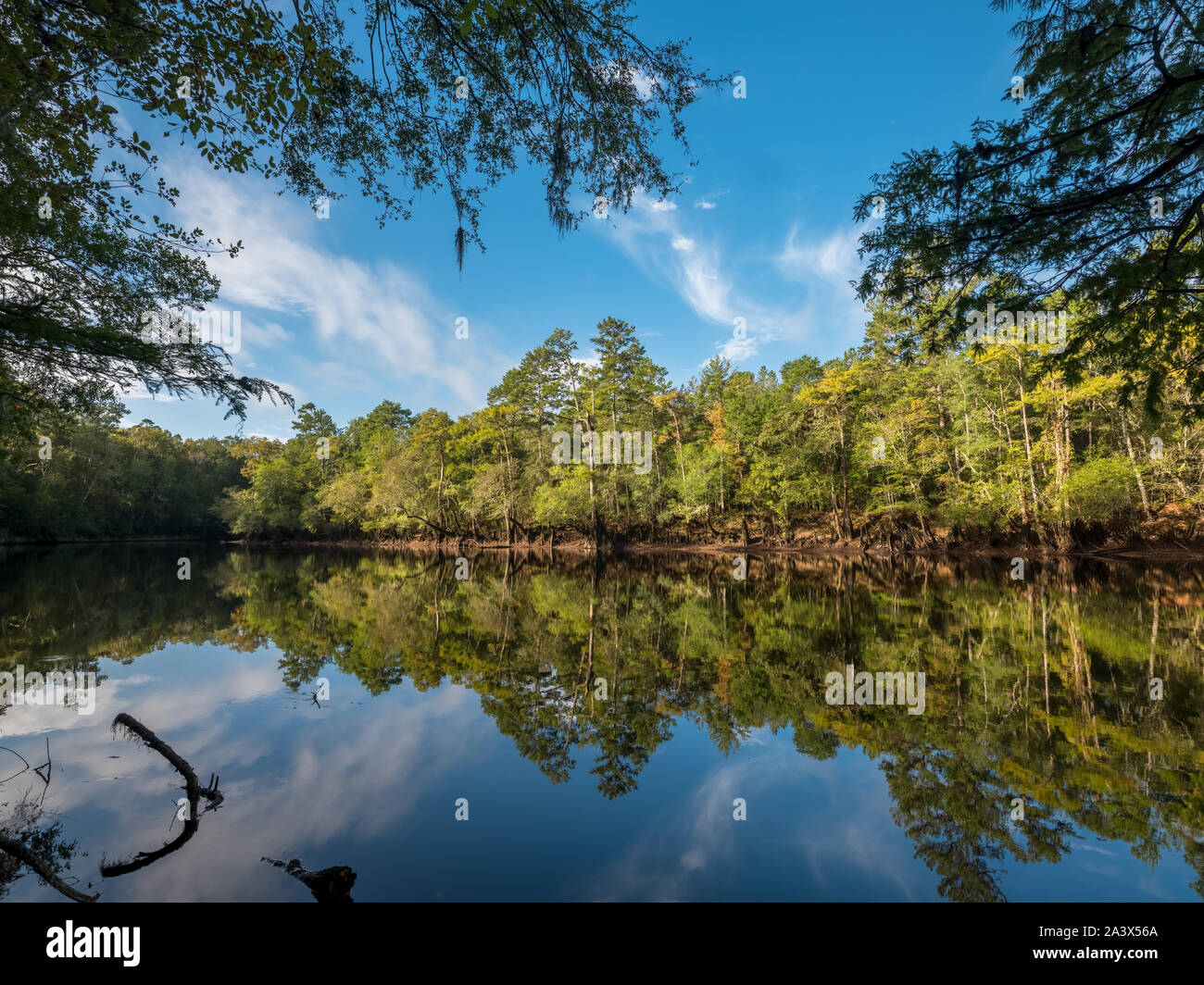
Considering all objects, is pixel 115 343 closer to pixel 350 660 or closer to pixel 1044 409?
pixel 350 660

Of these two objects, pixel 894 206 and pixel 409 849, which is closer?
pixel 409 849

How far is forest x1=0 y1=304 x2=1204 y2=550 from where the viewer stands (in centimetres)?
2450

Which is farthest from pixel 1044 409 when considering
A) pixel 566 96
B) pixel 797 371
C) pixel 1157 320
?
pixel 566 96

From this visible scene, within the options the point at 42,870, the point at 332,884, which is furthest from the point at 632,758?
the point at 42,870

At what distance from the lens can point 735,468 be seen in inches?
1447

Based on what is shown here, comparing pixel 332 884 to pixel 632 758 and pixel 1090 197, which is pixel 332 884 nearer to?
pixel 632 758

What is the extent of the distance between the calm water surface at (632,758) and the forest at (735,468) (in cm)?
1209

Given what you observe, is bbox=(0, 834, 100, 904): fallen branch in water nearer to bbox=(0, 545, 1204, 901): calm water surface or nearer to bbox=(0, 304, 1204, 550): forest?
bbox=(0, 545, 1204, 901): calm water surface

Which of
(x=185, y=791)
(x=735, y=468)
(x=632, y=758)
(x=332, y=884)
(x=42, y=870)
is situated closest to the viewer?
(x=42, y=870)

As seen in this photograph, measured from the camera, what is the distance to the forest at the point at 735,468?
80.4 feet

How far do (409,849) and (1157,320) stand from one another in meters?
8.75

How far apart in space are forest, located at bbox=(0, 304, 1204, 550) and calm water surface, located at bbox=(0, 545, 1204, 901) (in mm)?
12089

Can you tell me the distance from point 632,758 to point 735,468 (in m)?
32.9

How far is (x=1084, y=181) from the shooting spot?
4.86 metres
